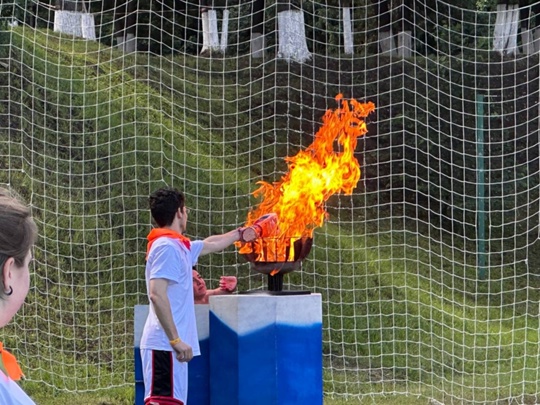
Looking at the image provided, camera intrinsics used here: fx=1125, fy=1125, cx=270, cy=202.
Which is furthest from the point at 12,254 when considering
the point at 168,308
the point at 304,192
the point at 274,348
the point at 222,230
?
the point at 222,230

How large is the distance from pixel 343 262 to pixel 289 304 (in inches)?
210

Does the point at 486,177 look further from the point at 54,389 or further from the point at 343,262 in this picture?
the point at 54,389

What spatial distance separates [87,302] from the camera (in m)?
9.76

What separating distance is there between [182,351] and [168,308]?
0.22 m

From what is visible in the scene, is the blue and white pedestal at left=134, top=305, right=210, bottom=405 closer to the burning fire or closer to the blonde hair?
the burning fire

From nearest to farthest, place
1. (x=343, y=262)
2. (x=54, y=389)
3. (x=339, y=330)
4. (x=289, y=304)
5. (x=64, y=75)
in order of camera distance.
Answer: (x=289, y=304)
(x=54, y=389)
(x=339, y=330)
(x=343, y=262)
(x=64, y=75)

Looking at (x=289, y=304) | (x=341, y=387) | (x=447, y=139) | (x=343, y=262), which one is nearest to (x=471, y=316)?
(x=343, y=262)

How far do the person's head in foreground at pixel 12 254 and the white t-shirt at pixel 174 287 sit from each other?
3546mm

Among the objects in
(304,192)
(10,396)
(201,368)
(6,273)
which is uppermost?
(304,192)

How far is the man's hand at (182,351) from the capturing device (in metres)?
5.46

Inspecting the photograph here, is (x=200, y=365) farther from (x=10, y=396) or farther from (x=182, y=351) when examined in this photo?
(x=10, y=396)

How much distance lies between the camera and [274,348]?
20.0 feet

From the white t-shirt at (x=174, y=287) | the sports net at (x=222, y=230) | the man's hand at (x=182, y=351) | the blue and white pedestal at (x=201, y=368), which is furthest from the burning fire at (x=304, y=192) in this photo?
the sports net at (x=222, y=230)

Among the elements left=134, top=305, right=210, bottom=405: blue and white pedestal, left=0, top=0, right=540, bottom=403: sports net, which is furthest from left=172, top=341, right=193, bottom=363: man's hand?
left=0, top=0, right=540, bottom=403: sports net
